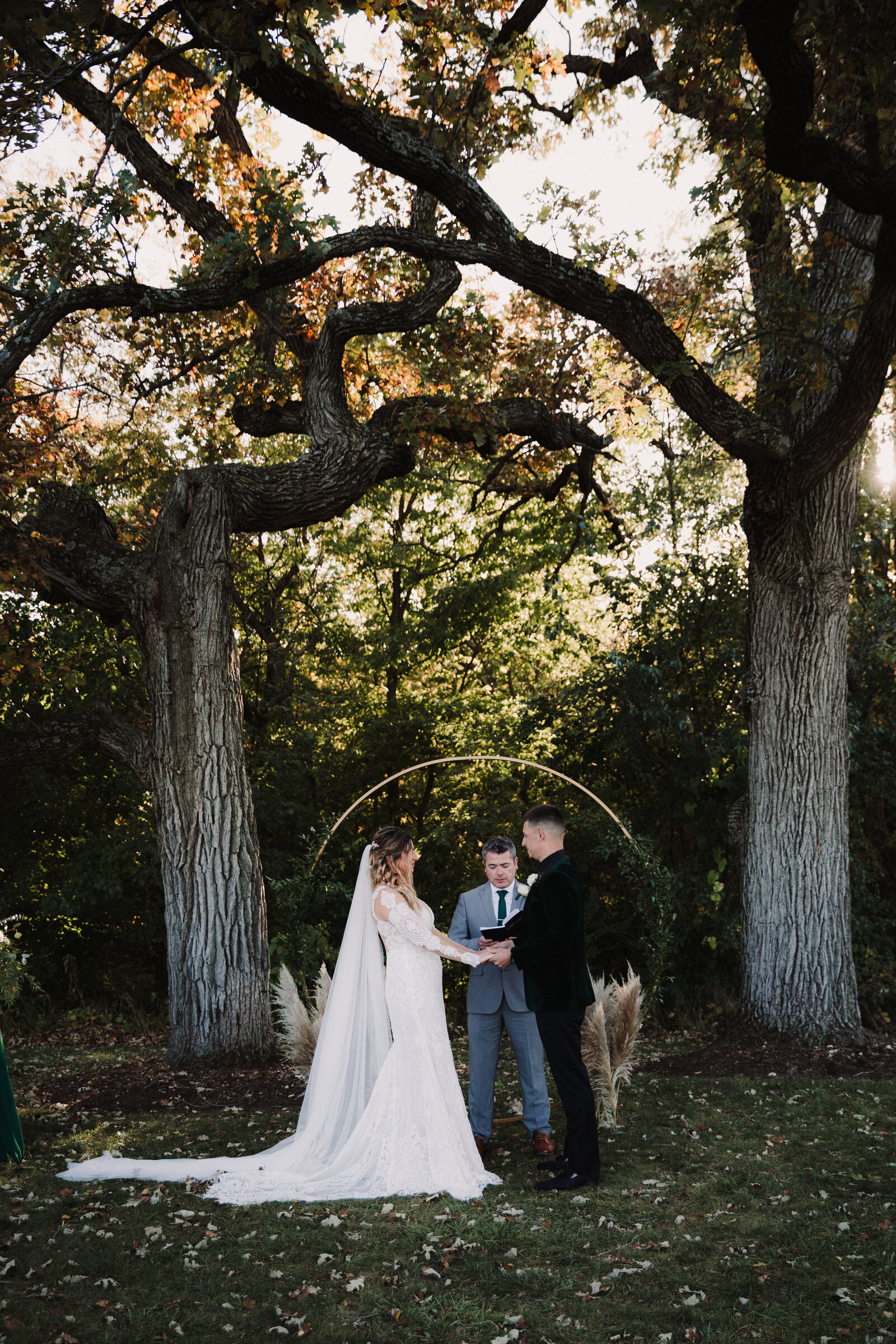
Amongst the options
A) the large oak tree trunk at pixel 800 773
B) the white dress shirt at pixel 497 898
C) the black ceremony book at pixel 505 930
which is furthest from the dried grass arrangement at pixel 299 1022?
the large oak tree trunk at pixel 800 773

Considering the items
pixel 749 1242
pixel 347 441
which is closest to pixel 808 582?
pixel 347 441

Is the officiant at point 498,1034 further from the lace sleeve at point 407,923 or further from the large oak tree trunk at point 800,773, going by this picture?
the large oak tree trunk at point 800,773

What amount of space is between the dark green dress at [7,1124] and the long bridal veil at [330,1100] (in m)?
0.40

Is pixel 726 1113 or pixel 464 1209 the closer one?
pixel 464 1209

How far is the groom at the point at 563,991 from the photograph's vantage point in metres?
5.38

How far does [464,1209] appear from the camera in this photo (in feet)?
16.3

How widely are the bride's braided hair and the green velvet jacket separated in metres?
0.81

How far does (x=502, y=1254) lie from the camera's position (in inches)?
172

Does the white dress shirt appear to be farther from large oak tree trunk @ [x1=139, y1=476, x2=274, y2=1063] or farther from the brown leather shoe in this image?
large oak tree trunk @ [x1=139, y1=476, x2=274, y2=1063]

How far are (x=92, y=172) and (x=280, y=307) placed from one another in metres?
4.67

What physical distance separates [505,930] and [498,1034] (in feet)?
3.00

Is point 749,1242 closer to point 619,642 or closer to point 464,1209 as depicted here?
point 464,1209

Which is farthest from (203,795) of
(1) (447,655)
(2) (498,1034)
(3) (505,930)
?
(1) (447,655)

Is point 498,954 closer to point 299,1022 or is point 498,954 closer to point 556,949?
point 556,949
